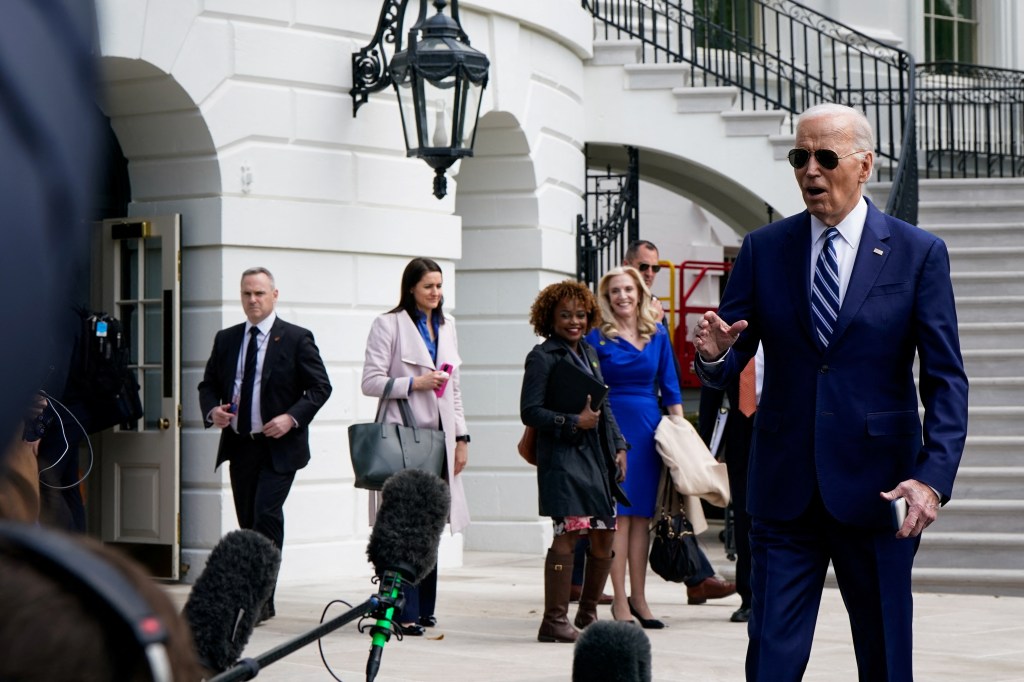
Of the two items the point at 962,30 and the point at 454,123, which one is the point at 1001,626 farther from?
the point at 962,30

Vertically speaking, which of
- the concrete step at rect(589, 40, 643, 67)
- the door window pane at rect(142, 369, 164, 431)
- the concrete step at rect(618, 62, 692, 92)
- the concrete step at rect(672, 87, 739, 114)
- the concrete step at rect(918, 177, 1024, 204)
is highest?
the concrete step at rect(589, 40, 643, 67)

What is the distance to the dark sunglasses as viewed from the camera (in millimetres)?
4324

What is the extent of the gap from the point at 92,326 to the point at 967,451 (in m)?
5.78

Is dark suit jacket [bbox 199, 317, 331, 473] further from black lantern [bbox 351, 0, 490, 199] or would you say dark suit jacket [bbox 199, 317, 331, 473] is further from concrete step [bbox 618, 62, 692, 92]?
concrete step [bbox 618, 62, 692, 92]

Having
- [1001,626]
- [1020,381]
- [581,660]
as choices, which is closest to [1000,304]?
[1020,381]

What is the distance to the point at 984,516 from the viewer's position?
33.4 ft

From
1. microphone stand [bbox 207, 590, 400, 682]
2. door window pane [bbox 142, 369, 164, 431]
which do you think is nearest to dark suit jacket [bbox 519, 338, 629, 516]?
door window pane [bbox 142, 369, 164, 431]

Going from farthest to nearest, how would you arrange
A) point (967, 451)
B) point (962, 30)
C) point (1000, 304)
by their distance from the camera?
1. point (962, 30)
2. point (1000, 304)
3. point (967, 451)

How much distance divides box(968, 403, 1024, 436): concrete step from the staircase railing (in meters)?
1.61

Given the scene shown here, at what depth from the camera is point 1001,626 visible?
27.4 feet

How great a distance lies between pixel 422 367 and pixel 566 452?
975mm

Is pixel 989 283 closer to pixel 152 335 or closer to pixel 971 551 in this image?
pixel 971 551

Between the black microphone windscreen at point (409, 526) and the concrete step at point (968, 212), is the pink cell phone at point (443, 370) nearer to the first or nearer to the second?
the black microphone windscreen at point (409, 526)

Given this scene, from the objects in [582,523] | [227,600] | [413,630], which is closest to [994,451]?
[582,523]
